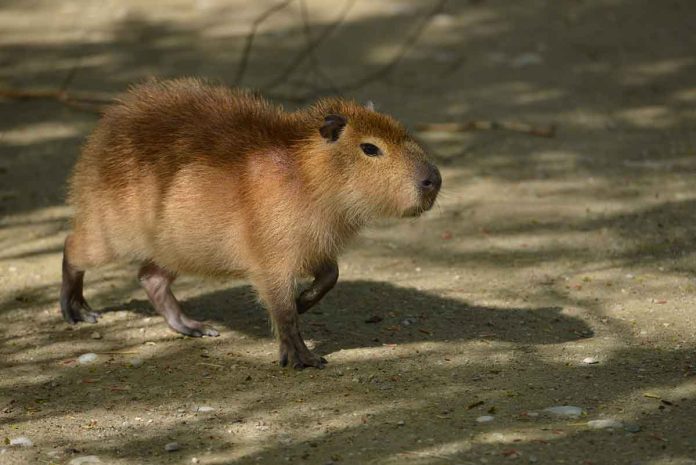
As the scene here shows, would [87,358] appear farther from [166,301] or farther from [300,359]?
[300,359]

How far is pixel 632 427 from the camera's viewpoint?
4039 mm

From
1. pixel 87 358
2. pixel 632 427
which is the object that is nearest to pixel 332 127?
pixel 87 358

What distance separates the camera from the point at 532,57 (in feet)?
29.6

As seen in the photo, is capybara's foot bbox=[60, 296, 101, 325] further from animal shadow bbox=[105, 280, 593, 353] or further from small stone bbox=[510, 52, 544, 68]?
small stone bbox=[510, 52, 544, 68]

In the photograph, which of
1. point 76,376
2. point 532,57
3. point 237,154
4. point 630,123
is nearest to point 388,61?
point 532,57

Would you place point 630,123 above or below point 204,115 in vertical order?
below

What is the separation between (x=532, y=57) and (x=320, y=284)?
451 centimetres

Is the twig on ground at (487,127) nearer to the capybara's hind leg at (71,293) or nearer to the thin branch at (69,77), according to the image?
the thin branch at (69,77)

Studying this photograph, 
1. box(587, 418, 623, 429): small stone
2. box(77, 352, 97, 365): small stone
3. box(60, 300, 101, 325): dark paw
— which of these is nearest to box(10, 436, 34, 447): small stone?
box(77, 352, 97, 365): small stone

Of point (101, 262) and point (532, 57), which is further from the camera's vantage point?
point (532, 57)

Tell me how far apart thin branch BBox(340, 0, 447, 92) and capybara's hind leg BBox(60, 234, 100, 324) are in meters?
3.51

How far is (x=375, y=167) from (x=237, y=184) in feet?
1.95

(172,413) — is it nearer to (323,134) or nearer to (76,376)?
(76,376)

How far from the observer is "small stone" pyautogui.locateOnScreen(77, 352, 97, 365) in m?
5.05
